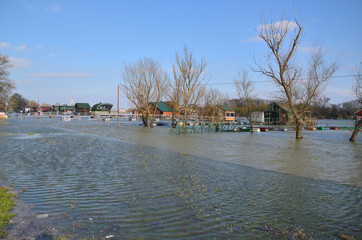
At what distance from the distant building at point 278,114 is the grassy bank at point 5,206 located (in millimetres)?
56517

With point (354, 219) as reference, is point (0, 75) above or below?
above

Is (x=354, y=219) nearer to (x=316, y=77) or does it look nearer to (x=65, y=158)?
(x=65, y=158)

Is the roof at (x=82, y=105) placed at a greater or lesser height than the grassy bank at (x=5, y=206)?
greater

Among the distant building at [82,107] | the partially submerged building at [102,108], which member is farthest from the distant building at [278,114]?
the distant building at [82,107]

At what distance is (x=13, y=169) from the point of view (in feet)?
31.8

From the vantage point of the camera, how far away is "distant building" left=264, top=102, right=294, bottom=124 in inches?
2299

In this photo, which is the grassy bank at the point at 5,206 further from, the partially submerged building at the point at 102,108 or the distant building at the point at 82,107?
the distant building at the point at 82,107

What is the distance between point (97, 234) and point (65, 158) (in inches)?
342

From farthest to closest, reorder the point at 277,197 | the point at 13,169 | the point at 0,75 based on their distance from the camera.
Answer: the point at 0,75 < the point at 13,169 < the point at 277,197

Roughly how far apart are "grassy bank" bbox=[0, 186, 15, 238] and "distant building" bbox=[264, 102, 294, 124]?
56.5 m

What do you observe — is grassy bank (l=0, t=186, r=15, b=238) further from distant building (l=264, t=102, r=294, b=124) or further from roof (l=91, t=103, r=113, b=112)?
roof (l=91, t=103, r=113, b=112)

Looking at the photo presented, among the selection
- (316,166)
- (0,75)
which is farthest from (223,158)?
(0,75)

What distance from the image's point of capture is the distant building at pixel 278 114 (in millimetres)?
58406

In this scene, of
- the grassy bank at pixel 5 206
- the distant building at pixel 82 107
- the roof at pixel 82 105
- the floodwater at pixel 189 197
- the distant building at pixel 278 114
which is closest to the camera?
the grassy bank at pixel 5 206
